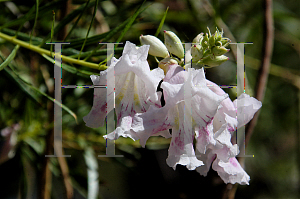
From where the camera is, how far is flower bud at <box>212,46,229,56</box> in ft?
1.68

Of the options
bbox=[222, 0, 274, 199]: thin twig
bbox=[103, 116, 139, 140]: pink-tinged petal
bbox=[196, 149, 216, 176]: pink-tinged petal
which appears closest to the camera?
bbox=[103, 116, 139, 140]: pink-tinged petal

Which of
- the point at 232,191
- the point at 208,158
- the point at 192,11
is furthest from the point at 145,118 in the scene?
the point at 192,11

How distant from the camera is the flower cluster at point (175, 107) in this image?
481mm

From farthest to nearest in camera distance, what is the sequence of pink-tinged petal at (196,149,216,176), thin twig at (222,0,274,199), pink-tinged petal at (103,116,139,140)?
thin twig at (222,0,274,199) → pink-tinged petal at (196,149,216,176) → pink-tinged petal at (103,116,139,140)

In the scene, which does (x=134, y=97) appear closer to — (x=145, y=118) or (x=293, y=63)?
(x=145, y=118)

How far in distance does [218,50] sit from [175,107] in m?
0.13

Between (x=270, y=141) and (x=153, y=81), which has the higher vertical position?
(x=153, y=81)

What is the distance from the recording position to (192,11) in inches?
45.3

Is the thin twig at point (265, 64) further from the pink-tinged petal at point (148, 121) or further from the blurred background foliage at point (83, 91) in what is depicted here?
the pink-tinged petal at point (148, 121)

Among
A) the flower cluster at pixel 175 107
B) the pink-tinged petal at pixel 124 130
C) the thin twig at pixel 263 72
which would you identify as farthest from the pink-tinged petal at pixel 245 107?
the thin twig at pixel 263 72

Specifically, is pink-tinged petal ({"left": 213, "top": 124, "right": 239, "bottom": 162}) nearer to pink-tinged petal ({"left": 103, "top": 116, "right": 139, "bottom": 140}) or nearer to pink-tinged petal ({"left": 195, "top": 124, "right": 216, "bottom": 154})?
pink-tinged petal ({"left": 195, "top": 124, "right": 216, "bottom": 154})

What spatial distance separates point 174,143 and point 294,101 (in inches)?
60.4

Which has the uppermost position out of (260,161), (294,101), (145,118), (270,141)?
(294,101)

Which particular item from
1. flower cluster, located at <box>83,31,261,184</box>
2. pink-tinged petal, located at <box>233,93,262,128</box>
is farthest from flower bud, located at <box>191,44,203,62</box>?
pink-tinged petal, located at <box>233,93,262,128</box>
